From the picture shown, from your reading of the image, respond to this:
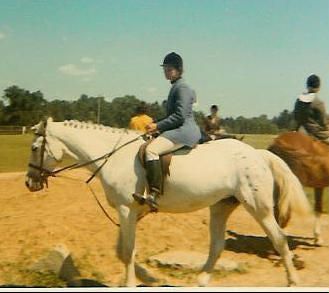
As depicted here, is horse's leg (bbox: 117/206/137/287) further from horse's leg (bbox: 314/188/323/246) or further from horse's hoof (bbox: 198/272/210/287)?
horse's leg (bbox: 314/188/323/246)

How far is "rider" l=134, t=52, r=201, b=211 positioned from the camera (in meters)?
5.04

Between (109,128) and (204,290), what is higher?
(109,128)

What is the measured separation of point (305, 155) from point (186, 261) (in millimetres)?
2373

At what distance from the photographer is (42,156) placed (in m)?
5.43

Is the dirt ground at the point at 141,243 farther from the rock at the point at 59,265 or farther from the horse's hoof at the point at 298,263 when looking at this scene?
the rock at the point at 59,265

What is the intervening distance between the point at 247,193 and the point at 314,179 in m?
2.49

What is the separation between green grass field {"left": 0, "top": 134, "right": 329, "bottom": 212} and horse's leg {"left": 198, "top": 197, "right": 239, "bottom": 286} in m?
1.70

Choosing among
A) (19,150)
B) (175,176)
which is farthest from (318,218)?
(19,150)

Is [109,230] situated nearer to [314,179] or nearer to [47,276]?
Answer: [47,276]

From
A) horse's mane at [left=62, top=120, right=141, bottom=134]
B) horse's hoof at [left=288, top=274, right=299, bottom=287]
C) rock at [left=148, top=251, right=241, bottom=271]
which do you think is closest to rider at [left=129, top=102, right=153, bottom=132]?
rock at [left=148, top=251, right=241, bottom=271]

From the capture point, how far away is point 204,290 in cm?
489

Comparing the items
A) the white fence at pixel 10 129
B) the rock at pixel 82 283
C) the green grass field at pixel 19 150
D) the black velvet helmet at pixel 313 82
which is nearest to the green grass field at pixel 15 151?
the green grass field at pixel 19 150

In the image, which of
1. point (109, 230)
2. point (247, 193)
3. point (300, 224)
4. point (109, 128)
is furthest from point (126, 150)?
point (300, 224)

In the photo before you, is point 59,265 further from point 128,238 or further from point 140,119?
point 140,119
